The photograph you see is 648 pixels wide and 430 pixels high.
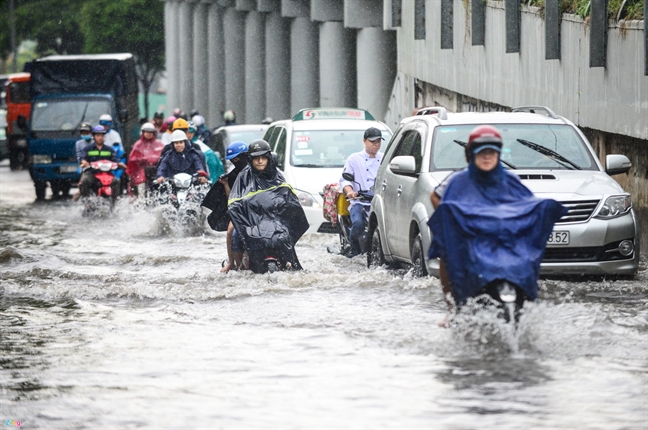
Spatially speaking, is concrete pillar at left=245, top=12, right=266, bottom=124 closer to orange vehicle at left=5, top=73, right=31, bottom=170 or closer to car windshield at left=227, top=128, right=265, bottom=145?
orange vehicle at left=5, top=73, right=31, bottom=170

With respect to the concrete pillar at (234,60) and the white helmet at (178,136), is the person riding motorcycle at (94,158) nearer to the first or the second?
the white helmet at (178,136)

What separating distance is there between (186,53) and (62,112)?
133 ft

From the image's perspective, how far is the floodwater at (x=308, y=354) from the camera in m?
7.24

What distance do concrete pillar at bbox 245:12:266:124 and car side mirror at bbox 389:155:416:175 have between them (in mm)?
40798

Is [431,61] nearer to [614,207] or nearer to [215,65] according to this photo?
[614,207]

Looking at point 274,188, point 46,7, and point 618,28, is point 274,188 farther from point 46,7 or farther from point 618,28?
point 46,7

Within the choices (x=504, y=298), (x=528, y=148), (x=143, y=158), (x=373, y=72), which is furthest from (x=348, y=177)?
(x=373, y=72)

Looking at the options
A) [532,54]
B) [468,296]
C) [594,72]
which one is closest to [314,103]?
[532,54]

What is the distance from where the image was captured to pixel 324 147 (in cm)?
1836

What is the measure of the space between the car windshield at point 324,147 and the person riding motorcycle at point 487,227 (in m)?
9.47

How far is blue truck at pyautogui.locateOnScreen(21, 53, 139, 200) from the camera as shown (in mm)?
30453

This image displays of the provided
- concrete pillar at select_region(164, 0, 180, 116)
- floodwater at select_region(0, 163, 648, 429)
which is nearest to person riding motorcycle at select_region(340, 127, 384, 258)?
floodwater at select_region(0, 163, 648, 429)

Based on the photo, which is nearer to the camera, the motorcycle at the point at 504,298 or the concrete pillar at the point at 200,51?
the motorcycle at the point at 504,298

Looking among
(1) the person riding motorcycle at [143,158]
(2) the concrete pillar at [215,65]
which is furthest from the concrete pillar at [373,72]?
(2) the concrete pillar at [215,65]
